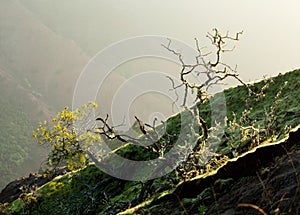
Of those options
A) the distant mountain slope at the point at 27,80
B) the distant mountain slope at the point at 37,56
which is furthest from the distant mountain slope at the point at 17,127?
the distant mountain slope at the point at 37,56

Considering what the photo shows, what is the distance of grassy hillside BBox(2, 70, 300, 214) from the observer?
15.2 ft

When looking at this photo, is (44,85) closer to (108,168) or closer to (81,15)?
(81,15)

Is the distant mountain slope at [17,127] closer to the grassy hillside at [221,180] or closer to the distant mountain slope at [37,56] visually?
the distant mountain slope at [37,56]

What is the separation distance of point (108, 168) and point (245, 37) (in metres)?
187

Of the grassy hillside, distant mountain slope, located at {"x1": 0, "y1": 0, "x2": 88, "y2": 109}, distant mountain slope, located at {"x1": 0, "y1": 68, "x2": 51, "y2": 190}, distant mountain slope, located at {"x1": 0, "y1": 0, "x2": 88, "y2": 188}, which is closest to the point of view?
the grassy hillside

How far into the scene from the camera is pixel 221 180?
5.29 meters

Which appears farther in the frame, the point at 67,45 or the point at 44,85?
the point at 67,45

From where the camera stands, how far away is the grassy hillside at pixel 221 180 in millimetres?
4641

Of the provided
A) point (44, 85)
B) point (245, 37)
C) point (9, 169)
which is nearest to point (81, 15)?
point (44, 85)

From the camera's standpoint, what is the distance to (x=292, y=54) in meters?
187

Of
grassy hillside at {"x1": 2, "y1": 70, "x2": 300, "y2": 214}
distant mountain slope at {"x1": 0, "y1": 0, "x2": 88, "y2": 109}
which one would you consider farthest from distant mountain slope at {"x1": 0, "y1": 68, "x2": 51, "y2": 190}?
grassy hillside at {"x1": 2, "y1": 70, "x2": 300, "y2": 214}

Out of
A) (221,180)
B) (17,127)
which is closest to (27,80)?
(17,127)

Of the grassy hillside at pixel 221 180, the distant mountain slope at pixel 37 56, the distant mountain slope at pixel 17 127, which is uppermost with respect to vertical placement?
the distant mountain slope at pixel 37 56

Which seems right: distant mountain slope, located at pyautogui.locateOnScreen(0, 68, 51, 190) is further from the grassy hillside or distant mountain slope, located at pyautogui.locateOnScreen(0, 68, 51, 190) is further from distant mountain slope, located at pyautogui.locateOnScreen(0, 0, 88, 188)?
the grassy hillside
